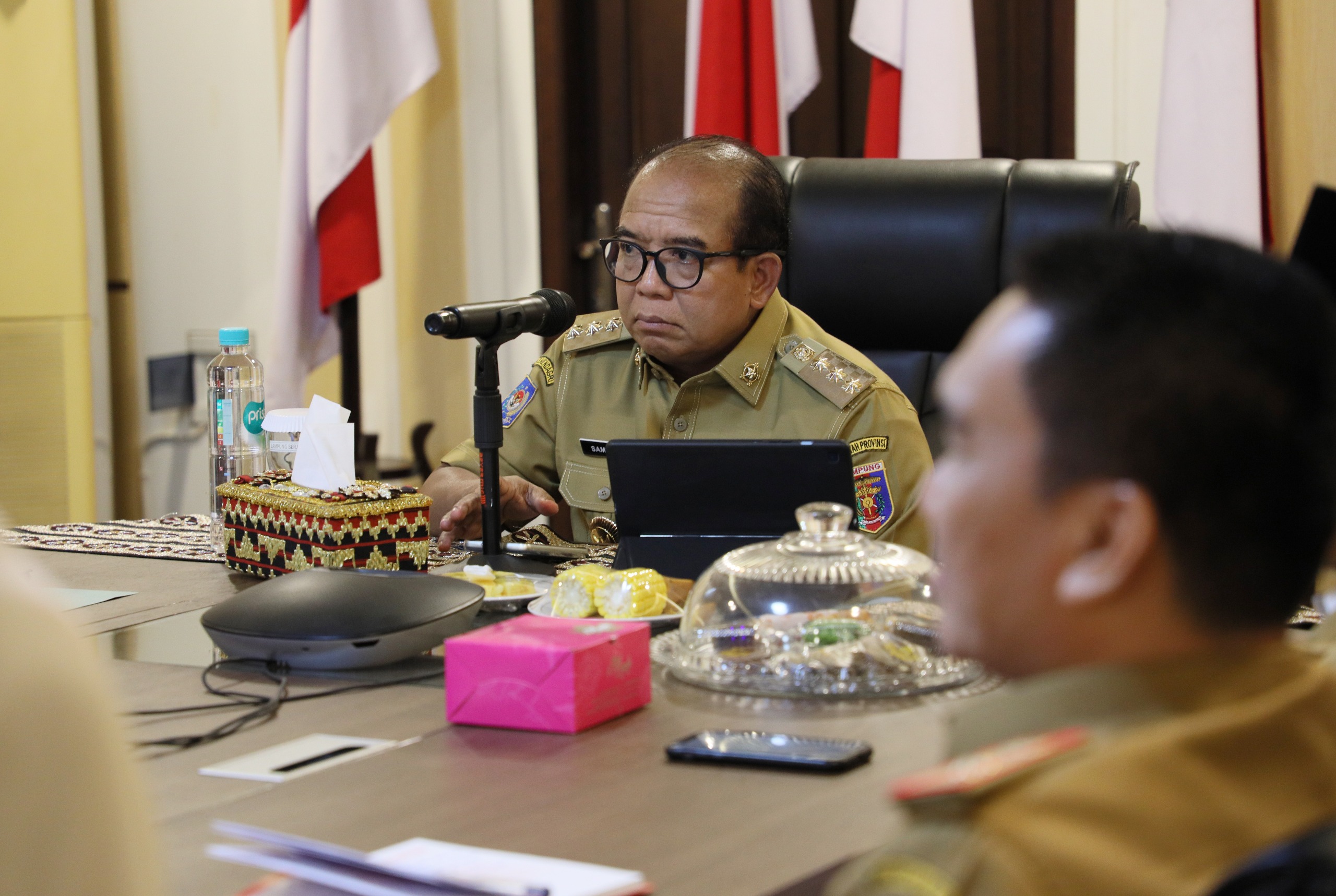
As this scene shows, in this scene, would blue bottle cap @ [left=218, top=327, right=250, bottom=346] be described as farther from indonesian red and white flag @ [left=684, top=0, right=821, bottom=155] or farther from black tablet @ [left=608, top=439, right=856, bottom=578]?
indonesian red and white flag @ [left=684, top=0, right=821, bottom=155]

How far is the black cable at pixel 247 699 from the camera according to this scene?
3.42 feet

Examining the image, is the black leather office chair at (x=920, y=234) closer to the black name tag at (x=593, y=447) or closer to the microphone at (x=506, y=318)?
the black name tag at (x=593, y=447)

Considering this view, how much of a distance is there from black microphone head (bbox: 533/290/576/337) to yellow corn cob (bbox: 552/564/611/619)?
395 millimetres

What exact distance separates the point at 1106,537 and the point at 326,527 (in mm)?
1120

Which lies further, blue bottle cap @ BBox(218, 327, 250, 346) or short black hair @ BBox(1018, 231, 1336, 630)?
blue bottle cap @ BBox(218, 327, 250, 346)

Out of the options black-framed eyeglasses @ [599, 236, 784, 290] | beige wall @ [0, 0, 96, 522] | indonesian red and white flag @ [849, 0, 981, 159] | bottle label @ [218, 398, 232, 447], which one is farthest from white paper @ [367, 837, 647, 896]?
beige wall @ [0, 0, 96, 522]

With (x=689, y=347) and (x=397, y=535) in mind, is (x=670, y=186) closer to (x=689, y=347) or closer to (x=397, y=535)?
(x=689, y=347)

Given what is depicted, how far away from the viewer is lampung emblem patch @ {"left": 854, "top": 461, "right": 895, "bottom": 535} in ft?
6.08

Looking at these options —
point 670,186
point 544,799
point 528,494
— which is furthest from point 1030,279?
point 670,186

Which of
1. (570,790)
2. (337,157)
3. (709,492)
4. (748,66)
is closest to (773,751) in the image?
(570,790)

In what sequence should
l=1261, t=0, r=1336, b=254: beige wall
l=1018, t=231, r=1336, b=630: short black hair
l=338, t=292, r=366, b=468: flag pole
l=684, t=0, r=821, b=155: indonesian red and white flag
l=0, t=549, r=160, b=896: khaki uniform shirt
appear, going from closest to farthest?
l=0, t=549, r=160, b=896: khaki uniform shirt
l=1018, t=231, r=1336, b=630: short black hair
l=1261, t=0, r=1336, b=254: beige wall
l=684, t=0, r=821, b=155: indonesian red and white flag
l=338, t=292, r=366, b=468: flag pole

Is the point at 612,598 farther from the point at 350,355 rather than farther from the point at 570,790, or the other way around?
the point at 350,355

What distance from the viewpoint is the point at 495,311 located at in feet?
5.15

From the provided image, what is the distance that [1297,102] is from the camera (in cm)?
266
